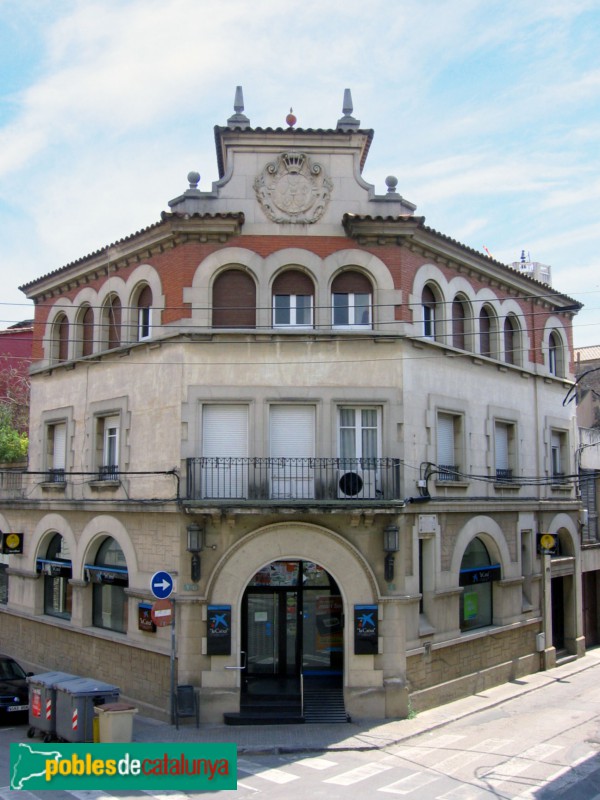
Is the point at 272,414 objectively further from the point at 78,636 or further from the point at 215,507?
the point at 78,636

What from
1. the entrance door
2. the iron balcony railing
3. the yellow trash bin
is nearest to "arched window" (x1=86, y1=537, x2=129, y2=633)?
the entrance door

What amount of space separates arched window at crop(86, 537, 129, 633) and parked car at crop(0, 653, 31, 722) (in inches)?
96.9

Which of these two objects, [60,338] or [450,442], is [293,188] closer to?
[450,442]

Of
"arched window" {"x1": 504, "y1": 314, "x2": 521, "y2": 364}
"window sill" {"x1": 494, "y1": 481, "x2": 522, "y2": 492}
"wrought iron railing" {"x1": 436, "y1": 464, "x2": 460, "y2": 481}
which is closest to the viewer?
"wrought iron railing" {"x1": 436, "y1": 464, "x2": 460, "y2": 481}

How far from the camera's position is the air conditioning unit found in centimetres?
1770

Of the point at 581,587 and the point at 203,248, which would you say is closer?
the point at 203,248

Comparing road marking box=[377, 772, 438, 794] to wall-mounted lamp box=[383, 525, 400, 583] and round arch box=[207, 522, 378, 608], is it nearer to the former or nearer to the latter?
round arch box=[207, 522, 378, 608]

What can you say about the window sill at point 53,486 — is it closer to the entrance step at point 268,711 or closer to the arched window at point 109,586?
the arched window at point 109,586

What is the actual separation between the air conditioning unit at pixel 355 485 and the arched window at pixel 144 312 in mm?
6213

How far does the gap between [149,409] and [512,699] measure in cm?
1146

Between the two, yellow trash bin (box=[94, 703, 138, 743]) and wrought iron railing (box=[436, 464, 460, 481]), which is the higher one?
wrought iron railing (box=[436, 464, 460, 481])

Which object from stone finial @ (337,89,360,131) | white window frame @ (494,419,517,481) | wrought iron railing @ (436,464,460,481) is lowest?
wrought iron railing @ (436,464,460,481)

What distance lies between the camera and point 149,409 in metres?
19.1

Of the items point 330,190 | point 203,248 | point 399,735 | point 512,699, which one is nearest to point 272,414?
point 203,248
